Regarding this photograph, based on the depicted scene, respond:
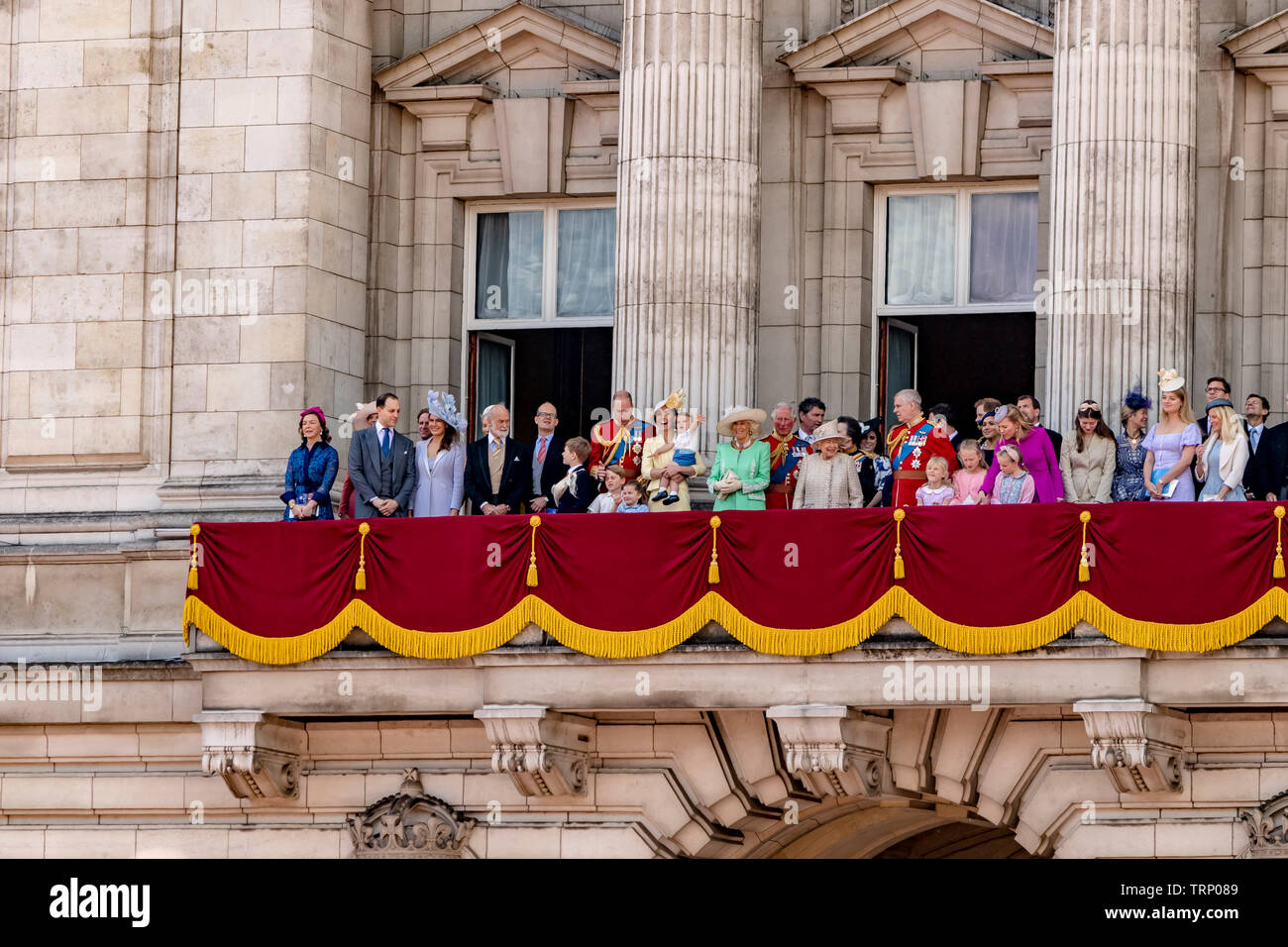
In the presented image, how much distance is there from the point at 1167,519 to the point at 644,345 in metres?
7.71

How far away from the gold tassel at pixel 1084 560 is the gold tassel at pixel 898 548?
186cm

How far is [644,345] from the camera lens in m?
37.6

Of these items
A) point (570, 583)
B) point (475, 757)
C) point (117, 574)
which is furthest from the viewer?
point (117, 574)

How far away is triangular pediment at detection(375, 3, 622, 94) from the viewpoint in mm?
40375

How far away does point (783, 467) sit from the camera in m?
35.3

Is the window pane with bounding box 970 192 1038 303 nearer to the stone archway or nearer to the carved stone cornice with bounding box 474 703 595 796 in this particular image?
the stone archway

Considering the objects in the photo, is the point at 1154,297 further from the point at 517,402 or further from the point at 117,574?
the point at 117,574

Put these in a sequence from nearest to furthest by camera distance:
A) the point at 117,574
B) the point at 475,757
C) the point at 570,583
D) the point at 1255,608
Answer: the point at 1255,608, the point at 570,583, the point at 475,757, the point at 117,574

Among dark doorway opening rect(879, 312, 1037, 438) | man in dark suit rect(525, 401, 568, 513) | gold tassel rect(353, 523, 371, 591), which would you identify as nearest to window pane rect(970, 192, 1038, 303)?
dark doorway opening rect(879, 312, 1037, 438)

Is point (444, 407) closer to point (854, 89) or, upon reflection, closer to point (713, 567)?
point (713, 567)

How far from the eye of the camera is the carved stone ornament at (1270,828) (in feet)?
109

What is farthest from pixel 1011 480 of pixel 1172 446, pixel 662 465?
pixel 662 465

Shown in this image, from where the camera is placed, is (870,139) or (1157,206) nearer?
(1157,206)
